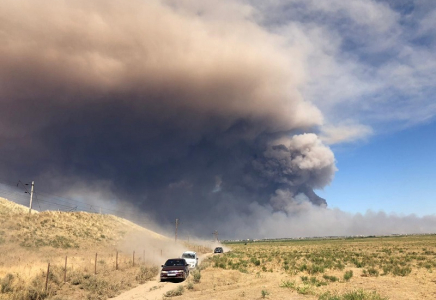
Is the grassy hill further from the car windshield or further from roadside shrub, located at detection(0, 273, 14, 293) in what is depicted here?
the car windshield

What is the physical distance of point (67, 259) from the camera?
36.2 m

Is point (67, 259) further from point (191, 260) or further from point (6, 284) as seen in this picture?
point (6, 284)

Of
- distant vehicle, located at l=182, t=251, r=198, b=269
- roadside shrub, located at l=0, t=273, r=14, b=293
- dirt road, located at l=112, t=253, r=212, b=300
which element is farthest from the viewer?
distant vehicle, located at l=182, t=251, r=198, b=269

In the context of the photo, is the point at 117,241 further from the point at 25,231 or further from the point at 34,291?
the point at 34,291

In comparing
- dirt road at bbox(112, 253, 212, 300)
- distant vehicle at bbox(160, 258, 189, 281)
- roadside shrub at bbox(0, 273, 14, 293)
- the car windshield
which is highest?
roadside shrub at bbox(0, 273, 14, 293)

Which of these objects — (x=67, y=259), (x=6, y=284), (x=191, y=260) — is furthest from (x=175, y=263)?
(x=67, y=259)

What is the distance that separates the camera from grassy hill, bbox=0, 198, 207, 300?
19.0 metres

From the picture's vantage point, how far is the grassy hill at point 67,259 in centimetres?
1899

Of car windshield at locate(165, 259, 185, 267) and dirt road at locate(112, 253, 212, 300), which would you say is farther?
car windshield at locate(165, 259, 185, 267)

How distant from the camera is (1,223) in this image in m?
52.8

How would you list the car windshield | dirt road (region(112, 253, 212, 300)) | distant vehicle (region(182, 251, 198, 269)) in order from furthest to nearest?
1. distant vehicle (region(182, 251, 198, 269))
2. the car windshield
3. dirt road (region(112, 253, 212, 300))

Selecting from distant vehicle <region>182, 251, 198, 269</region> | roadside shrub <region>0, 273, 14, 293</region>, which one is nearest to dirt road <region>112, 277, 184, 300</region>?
roadside shrub <region>0, 273, 14, 293</region>

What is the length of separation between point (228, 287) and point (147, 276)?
989 cm

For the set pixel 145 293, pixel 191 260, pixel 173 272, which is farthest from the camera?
pixel 191 260
